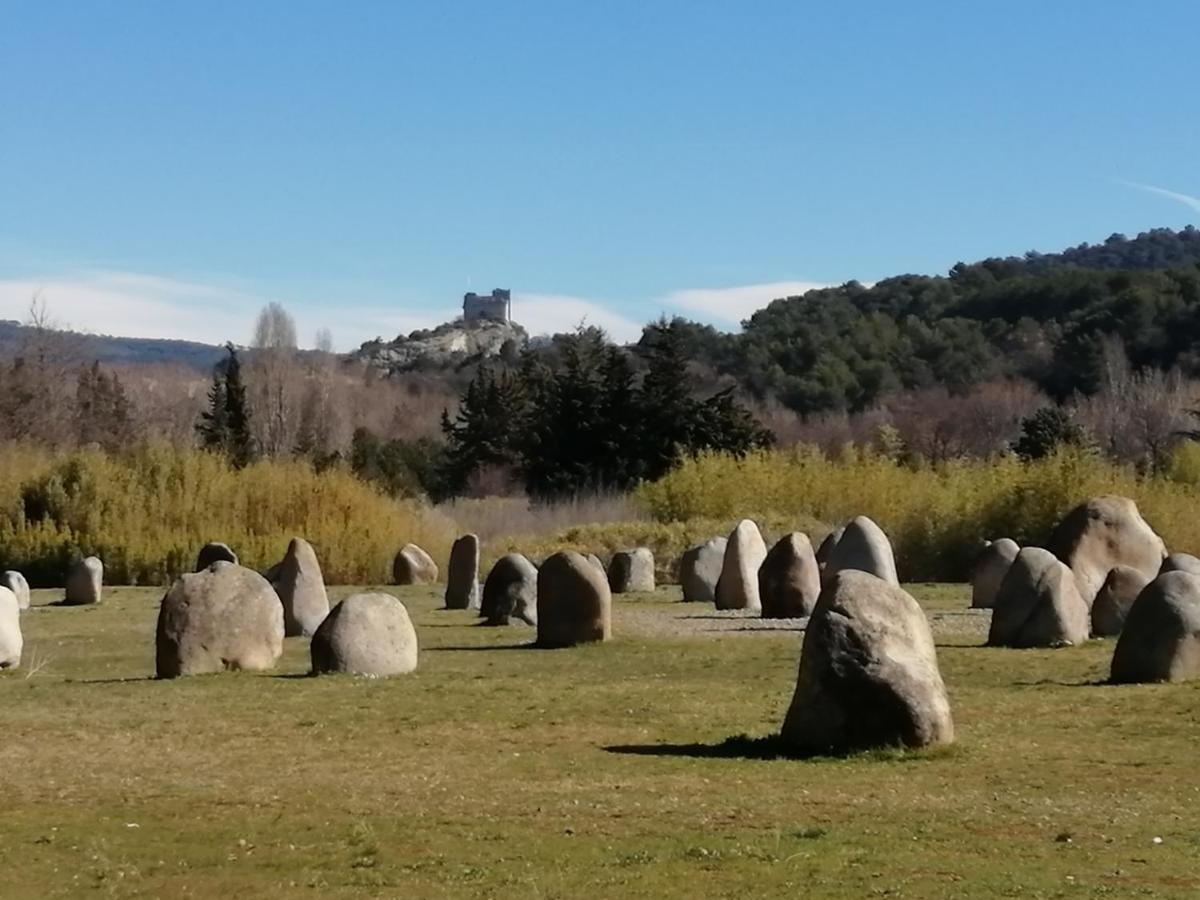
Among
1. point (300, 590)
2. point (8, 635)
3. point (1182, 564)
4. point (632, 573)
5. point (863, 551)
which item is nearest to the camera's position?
point (8, 635)

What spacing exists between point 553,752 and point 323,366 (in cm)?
10380

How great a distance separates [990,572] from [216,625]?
1327cm

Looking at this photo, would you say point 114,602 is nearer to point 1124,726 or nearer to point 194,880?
point 1124,726

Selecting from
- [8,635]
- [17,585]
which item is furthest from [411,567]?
[8,635]

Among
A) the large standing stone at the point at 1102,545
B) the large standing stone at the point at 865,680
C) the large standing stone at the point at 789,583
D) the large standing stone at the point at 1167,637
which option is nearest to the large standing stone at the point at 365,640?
the large standing stone at the point at 865,680


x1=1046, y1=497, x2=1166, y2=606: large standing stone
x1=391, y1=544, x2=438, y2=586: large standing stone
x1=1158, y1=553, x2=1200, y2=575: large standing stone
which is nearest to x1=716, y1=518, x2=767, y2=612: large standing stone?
x1=1046, y1=497, x2=1166, y2=606: large standing stone

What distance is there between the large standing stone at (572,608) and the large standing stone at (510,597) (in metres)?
3.80

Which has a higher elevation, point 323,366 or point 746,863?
point 323,366

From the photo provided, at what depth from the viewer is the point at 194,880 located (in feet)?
31.0

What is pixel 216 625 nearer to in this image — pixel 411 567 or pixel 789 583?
pixel 789 583

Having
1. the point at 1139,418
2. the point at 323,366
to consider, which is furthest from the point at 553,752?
the point at 323,366

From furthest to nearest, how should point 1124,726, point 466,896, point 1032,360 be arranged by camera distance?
point 1032,360, point 1124,726, point 466,896

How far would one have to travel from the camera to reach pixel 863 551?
26547mm

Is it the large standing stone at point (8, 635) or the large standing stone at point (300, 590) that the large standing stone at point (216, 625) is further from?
the large standing stone at point (300, 590)
